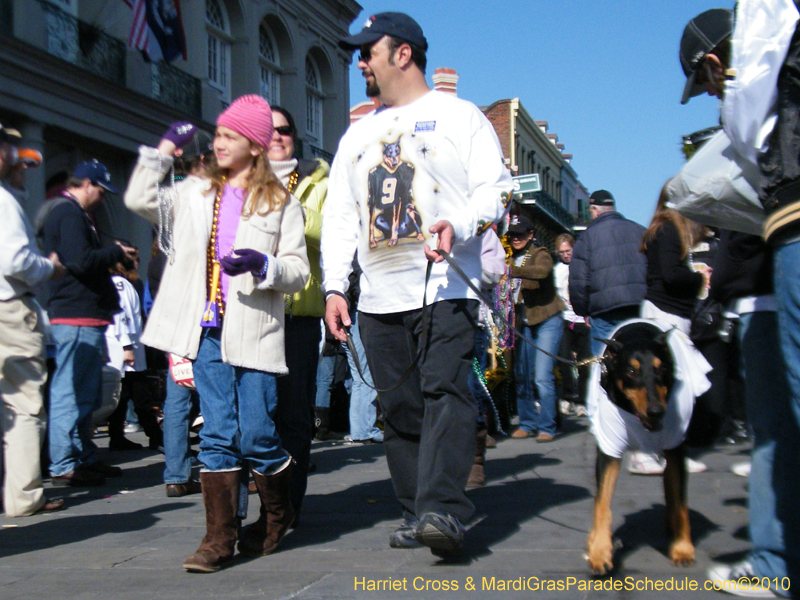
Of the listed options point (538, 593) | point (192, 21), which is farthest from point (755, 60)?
point (192, 21)

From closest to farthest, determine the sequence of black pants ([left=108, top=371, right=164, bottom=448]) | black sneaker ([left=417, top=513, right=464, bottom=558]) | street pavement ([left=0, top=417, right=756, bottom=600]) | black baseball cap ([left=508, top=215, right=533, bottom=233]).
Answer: street pavement ([left=0, top=417, right=756, bottom=600])
black sneaker ([left=417, top=513, right=464, bottom=558])
black pants ([left=108, top=371, right=164, bottom=448])
black baseball cap ([left=508, top=215, right=533, bottom=233])

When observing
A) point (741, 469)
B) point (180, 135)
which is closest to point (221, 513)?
point (180, 135)

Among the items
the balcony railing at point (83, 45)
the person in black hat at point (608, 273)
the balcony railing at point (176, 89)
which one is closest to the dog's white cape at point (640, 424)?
the person in black hat at point (608, 273)

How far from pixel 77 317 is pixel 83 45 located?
1271 cm

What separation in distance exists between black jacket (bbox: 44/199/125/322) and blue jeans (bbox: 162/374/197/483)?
866 mm

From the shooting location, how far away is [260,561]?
152 inches

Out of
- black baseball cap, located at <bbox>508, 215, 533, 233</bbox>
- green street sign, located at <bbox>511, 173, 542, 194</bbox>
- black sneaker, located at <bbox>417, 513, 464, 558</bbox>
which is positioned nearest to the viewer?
black sneaker, located at <bbox>417, 513, 464, 558</bbox>

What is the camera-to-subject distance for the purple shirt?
12.9ft

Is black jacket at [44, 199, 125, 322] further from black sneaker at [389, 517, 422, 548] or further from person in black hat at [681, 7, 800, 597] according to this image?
person in black hat at [681, 7, 800, 597]

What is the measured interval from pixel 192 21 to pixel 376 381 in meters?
19.0

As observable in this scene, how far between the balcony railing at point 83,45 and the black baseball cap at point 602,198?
1189cm

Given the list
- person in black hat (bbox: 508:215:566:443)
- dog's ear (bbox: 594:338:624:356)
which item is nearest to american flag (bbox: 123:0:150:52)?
person in black hat (bbox: 508:215:566:443)

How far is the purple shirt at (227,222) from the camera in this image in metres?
3.93

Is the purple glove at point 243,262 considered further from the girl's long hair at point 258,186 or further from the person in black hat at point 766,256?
the person in black hat at point 766,256
